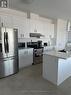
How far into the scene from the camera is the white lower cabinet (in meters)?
4.89

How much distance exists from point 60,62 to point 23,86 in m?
1.44

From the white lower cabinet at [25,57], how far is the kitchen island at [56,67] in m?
1.55

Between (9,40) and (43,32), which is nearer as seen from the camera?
(9,40)

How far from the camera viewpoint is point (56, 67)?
10.8ft

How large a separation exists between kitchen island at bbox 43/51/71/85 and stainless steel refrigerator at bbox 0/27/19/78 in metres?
1.34

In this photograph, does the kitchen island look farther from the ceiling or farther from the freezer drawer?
the ceiling

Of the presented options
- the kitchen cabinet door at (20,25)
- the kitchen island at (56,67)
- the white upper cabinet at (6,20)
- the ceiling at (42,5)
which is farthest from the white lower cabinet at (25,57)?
the ceiling at (42,5)

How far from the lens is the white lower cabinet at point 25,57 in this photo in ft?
16.1

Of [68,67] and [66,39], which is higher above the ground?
[66,39]

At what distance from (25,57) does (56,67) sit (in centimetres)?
217

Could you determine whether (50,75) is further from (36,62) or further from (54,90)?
(36,62)

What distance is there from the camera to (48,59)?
3.57m

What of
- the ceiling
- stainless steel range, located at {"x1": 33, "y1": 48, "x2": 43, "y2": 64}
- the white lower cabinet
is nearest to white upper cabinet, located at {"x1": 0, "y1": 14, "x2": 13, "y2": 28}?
the ceiling

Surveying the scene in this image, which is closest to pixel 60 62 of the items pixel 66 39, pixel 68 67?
pixel 68 67
